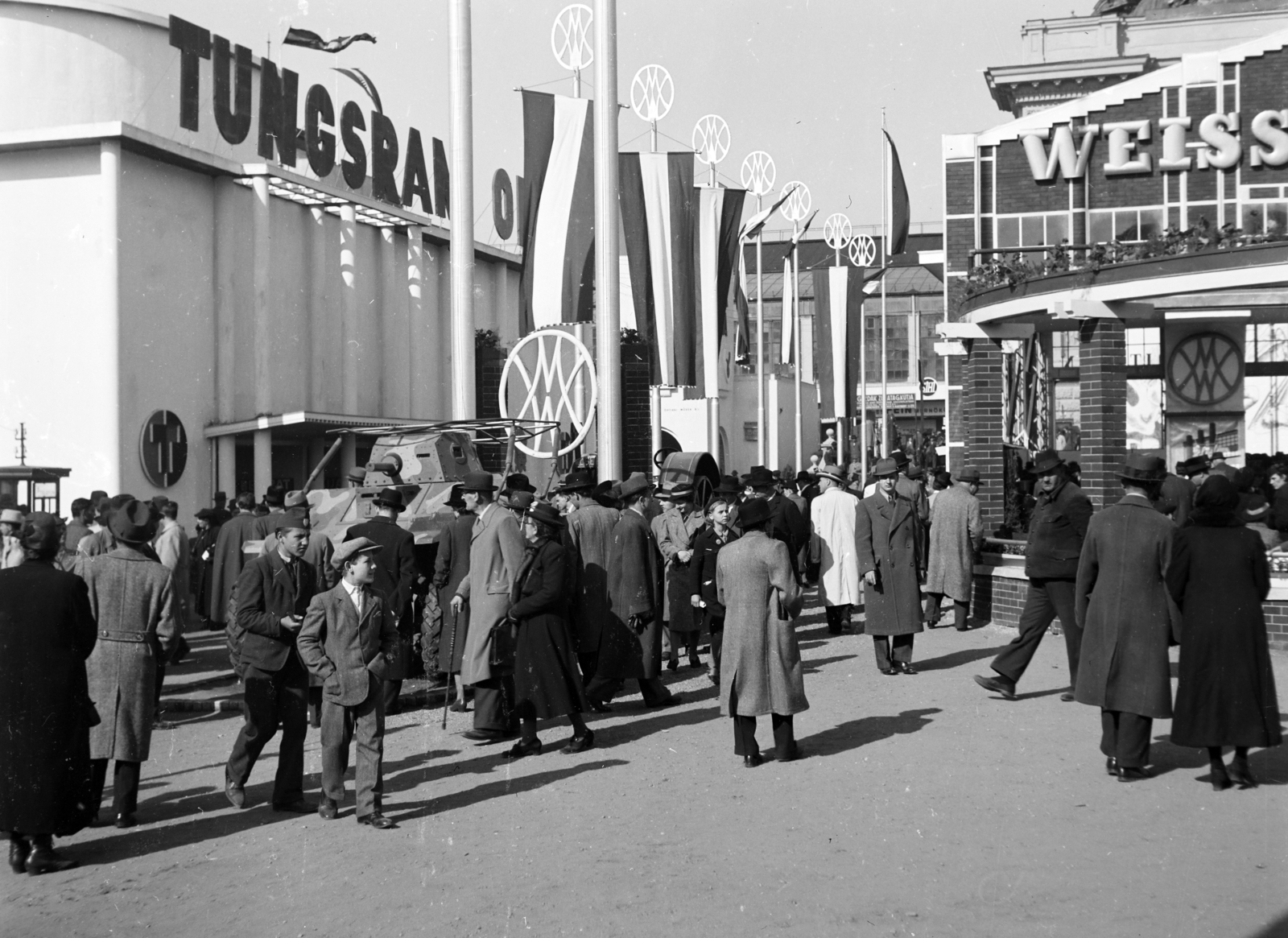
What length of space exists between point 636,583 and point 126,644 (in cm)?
449

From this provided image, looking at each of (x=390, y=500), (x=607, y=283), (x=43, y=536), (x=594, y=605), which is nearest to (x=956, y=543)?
(x=607, y=283)

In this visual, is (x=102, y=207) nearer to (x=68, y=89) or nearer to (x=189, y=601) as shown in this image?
(x=68, y=89)

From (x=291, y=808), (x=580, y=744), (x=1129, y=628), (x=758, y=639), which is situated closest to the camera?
(x=291, y=808)

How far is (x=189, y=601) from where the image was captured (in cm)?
1738

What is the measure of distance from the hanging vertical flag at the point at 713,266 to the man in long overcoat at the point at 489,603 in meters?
9.90

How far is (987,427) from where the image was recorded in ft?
58.0

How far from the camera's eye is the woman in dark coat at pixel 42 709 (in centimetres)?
682

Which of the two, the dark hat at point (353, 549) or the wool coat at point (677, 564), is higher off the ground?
the dark hat at point (353, 549)

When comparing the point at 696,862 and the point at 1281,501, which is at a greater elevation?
the point at 1281,501

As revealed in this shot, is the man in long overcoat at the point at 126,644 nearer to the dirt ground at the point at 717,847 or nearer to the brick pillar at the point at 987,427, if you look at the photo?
the dirt ground at the point at 717,847

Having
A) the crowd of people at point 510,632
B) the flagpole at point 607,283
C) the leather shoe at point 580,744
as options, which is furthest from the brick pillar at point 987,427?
the leather shoe at point 580,744

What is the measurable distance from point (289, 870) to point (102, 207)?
2411 centimetres

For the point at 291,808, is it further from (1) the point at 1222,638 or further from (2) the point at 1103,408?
(2) the point at 1103,408

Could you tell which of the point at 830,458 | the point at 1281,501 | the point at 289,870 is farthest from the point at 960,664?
the point at 830,458
